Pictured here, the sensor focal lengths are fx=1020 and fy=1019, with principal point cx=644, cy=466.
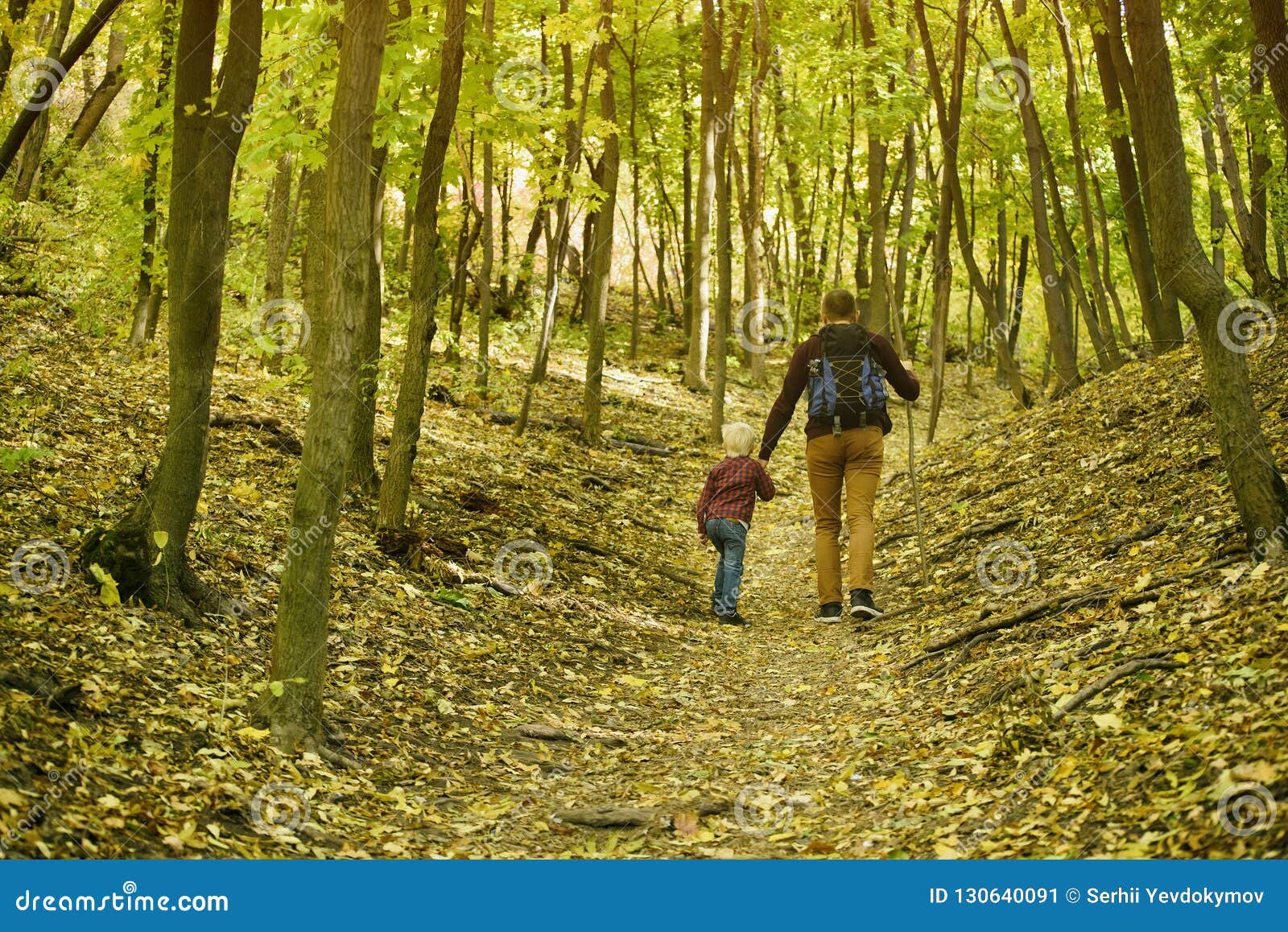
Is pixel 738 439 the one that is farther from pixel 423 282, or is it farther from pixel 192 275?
pixel 192 275

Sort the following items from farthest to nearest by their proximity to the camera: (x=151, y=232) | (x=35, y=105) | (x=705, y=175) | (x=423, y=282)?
(x=705, y=175) → (x=151, y=232) → (x=423, y=282) → (x=35, y=105)

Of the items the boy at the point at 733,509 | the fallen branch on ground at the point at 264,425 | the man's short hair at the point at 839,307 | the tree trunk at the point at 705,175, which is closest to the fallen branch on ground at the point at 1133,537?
the man's short hair at the point at 839,307

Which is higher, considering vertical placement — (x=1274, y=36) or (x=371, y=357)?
(x=1274, y=36)

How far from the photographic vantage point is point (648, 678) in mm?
6840

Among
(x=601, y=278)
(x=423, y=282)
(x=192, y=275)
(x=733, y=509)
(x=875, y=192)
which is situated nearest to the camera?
(x=192, y=275)

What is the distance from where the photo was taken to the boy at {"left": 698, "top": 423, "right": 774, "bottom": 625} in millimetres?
8461

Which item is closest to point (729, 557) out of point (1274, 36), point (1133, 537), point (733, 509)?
point (733, 509)

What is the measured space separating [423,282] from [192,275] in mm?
2132

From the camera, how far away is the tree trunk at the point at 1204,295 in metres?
5.17

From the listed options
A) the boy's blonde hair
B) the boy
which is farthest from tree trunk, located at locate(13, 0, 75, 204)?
the boy

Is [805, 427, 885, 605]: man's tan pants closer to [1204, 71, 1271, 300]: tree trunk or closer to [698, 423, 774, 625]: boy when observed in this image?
[698, 423, 774, 625]: boy

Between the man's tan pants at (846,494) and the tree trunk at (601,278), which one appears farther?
the tree trunk at (601,278)

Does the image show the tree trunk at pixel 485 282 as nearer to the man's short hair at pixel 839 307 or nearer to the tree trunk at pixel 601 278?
the tree trunk at pixel 601 278

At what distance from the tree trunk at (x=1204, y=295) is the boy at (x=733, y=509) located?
11.6 feet
